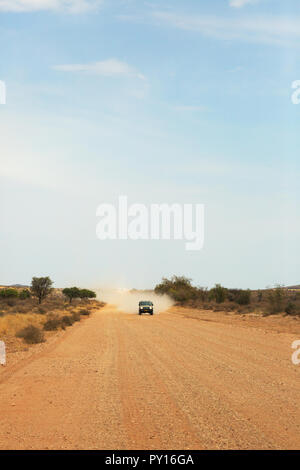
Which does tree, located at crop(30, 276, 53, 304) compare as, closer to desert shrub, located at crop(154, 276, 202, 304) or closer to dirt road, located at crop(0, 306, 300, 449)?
desert shrub, located at crop(154, 276, 202, 304)

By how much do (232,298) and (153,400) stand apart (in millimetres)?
71244

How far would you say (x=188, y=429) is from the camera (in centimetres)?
861

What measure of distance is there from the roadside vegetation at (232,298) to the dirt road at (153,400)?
2700 cm

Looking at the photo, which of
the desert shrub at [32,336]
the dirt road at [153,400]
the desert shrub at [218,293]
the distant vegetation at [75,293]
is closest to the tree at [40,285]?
the distant vegetation at [75,293]

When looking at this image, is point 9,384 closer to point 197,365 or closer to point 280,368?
point 197,365

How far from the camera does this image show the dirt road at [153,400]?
806cm

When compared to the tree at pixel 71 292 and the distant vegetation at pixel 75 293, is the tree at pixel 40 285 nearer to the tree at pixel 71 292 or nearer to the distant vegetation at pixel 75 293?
the distant vegetation at pixel 75 293

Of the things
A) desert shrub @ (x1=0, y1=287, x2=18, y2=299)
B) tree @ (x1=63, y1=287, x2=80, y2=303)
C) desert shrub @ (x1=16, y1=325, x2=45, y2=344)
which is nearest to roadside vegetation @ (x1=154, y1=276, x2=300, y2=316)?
tree @ (x1=63, y1=287, x2=80, y2=303)

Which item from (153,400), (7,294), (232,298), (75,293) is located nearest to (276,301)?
(232,298)

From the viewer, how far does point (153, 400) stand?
36.7 feet

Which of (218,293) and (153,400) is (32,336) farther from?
(218,293)

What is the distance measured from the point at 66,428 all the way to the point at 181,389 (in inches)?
171

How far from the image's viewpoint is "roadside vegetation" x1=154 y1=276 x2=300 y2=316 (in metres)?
50.1
